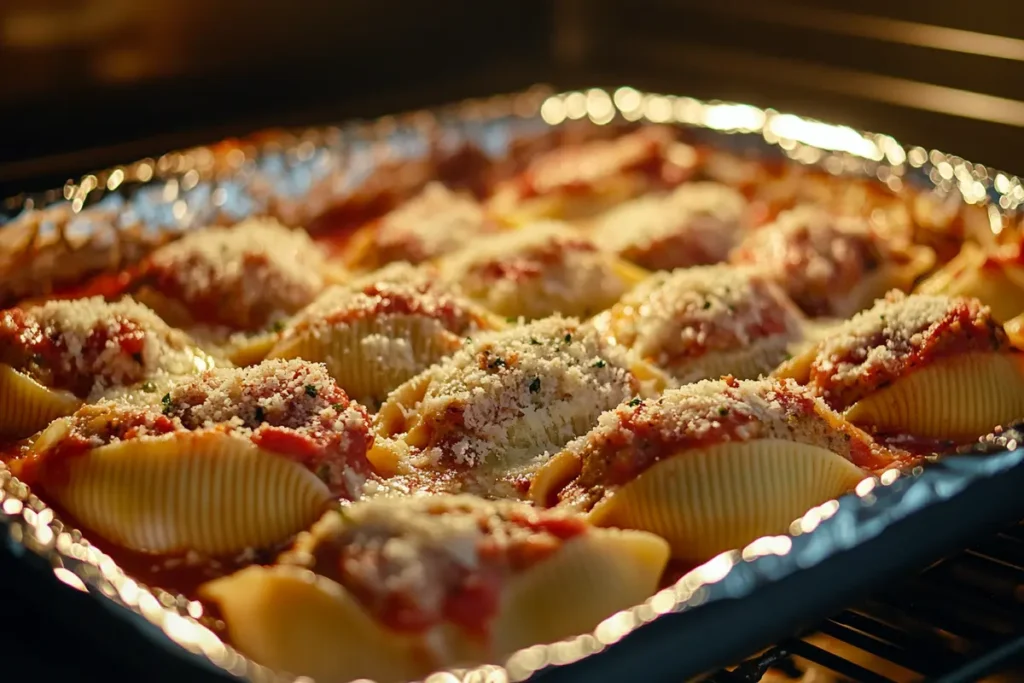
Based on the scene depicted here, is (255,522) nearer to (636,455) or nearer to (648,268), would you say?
(636,455)

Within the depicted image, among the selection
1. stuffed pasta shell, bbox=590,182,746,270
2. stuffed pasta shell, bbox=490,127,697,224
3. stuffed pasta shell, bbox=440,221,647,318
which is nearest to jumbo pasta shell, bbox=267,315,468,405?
stuffed pasta shell, bbox=440,221,647,318

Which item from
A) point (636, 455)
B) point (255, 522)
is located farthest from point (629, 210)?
point (255, 522)

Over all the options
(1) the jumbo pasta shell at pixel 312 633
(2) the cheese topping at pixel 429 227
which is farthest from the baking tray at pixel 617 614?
(2) the cheese topping at pixel 429 227

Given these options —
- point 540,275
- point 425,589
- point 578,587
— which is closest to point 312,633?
point 425,589

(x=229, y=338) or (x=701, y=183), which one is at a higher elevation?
(x=701, y=183)

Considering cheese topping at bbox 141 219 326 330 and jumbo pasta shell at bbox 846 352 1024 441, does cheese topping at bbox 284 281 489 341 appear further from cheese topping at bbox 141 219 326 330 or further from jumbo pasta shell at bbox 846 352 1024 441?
jumbo pasta shell at bbox 846 352 1024 441

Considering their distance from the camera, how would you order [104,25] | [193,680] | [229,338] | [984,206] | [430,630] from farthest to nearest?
[104,25]
[984,206]
[229,338]
[430,630]
[193,680]

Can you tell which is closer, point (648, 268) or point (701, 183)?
point (648, 268)

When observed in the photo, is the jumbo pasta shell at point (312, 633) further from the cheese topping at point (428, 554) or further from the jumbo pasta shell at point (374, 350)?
the jumbo pasta shell at point (374, 350)
